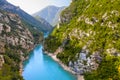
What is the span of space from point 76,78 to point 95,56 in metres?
13.8

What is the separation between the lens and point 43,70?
500 ft

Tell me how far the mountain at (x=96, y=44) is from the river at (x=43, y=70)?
17.9 feet

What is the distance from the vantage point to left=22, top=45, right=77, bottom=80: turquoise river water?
132m

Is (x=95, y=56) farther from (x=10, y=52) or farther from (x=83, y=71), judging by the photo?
(x=10, y=52)

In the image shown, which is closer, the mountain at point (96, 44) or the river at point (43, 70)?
the mountain at point (96, 44)

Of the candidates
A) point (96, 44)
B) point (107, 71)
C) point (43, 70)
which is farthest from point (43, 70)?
point (107, 71)

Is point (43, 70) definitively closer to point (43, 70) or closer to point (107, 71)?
point (43, 70)

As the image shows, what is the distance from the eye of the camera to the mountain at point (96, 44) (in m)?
120

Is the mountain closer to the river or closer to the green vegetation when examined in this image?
the green vegetation

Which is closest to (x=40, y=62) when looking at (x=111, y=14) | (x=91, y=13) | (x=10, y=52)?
(x=10, y=52)

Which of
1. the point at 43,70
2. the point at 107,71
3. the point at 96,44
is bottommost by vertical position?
the point at 107,71

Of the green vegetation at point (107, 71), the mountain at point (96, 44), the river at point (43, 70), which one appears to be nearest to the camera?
the green vegetation at point (107, 71)

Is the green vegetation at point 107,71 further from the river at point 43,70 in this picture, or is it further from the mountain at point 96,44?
the river at point 43,70

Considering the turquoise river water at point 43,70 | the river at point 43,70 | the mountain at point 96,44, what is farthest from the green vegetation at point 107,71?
the turquoise river water at point 43,70
